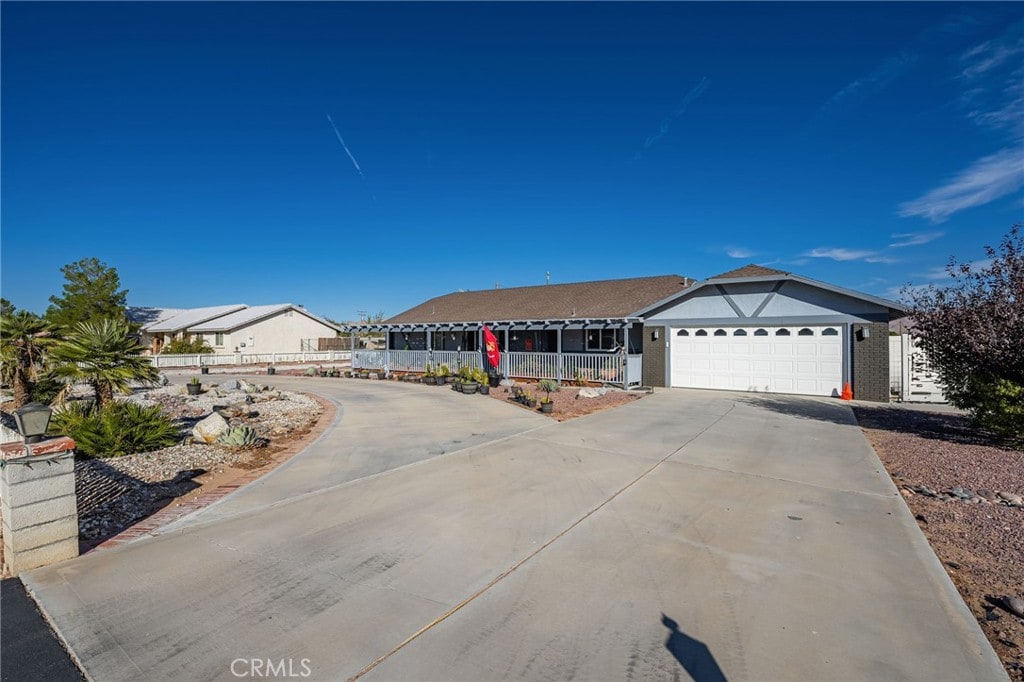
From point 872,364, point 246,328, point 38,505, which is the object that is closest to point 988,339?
point 872,364

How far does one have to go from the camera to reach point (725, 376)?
1667 cm

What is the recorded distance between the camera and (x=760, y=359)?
16078mm

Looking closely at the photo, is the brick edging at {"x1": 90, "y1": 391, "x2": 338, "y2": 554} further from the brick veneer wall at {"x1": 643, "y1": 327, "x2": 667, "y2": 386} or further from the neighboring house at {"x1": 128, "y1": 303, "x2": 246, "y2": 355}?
the neighboring house at {"x1": 128, "y1": 303, "x2": 246, "y2": 355}

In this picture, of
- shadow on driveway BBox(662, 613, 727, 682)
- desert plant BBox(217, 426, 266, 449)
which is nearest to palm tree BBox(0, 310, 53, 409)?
desert plant BBox(217, 426, 266, 449)

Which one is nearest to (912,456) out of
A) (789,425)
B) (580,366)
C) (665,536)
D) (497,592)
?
(789,425)

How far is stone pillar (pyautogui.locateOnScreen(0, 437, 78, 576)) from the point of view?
3.91 meters

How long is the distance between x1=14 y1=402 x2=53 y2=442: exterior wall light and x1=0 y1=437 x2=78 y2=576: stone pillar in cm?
8

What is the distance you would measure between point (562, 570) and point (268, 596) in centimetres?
227

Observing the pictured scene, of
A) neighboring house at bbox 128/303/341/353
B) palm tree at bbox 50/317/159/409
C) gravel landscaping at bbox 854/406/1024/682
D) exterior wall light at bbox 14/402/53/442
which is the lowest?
gravel landscaping at bbox 854/406/1024/682

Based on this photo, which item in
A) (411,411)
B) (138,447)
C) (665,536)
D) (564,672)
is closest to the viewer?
(564,672)

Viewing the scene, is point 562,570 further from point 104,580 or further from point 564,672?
point 104,580

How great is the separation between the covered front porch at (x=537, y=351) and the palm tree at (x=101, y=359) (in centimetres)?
1299

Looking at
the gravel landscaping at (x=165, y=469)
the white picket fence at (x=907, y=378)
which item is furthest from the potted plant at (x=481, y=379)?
the white picket fence at (x=907, y=378)

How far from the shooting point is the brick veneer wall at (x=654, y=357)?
58.3 feet
